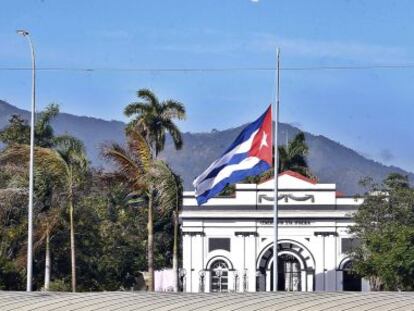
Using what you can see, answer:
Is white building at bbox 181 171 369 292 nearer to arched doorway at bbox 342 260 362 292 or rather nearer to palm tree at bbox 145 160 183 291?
arched doorway at bbox 342 260 362 292

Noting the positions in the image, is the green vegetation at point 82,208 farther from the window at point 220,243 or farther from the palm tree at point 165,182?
the window at point 220,243

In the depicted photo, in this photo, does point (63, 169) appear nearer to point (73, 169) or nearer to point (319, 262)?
point (73, 169)

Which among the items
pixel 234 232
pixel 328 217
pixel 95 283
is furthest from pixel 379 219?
pixel 95 283

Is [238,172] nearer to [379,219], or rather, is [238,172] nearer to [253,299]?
[253,299]

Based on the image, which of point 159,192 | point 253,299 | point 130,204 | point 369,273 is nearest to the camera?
point 253,299

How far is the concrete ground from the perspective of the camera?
29469mm

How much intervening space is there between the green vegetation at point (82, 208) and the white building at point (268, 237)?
202 inches

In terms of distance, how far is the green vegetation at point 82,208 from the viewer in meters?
66.6

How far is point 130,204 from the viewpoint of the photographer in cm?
11531

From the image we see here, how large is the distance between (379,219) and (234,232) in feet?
29.0

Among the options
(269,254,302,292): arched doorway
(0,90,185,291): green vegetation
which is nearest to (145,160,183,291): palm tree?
(0,90,185,291): green vegetation

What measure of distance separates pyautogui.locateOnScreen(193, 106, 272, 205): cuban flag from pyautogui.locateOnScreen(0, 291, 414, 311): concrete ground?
663 inches

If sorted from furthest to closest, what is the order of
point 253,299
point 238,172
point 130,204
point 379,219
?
point 130,204
point 379,219
point 238,172
point 253,299

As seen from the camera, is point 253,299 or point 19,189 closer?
point 253,299
